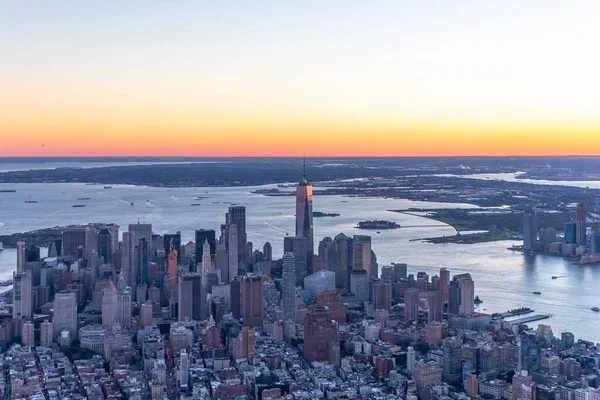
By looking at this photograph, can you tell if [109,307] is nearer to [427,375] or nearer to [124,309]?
[124,309]

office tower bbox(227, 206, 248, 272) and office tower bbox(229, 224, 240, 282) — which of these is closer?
office tower bbox(229, 224, 240, 282)

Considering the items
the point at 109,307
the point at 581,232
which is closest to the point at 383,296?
the point at 109,307

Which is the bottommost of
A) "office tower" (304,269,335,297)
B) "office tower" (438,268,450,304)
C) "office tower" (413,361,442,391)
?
"office tower" (413,361,442,391)

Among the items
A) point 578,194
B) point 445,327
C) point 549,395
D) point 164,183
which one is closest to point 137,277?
point 445,327

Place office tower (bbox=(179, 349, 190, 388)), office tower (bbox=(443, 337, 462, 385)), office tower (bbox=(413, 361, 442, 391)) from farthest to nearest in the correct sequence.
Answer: office tower (bbox=(443, 337, 462, 385)) → office tower (bbox=(179, 349, 190, 388)) → office tower (bbox=(413, 361, 442, 391))

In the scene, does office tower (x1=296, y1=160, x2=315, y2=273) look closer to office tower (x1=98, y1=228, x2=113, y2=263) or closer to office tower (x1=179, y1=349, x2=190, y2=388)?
office tower (x1=98, y1=228, x2=113, y2=263)

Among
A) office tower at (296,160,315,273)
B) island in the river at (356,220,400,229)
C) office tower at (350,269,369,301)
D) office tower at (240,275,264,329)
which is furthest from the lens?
island in the river at (356,220,400,229)

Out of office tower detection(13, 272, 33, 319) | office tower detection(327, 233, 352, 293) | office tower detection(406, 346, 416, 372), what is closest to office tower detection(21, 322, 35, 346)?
office tower detection(13, 272, 33, 319)
